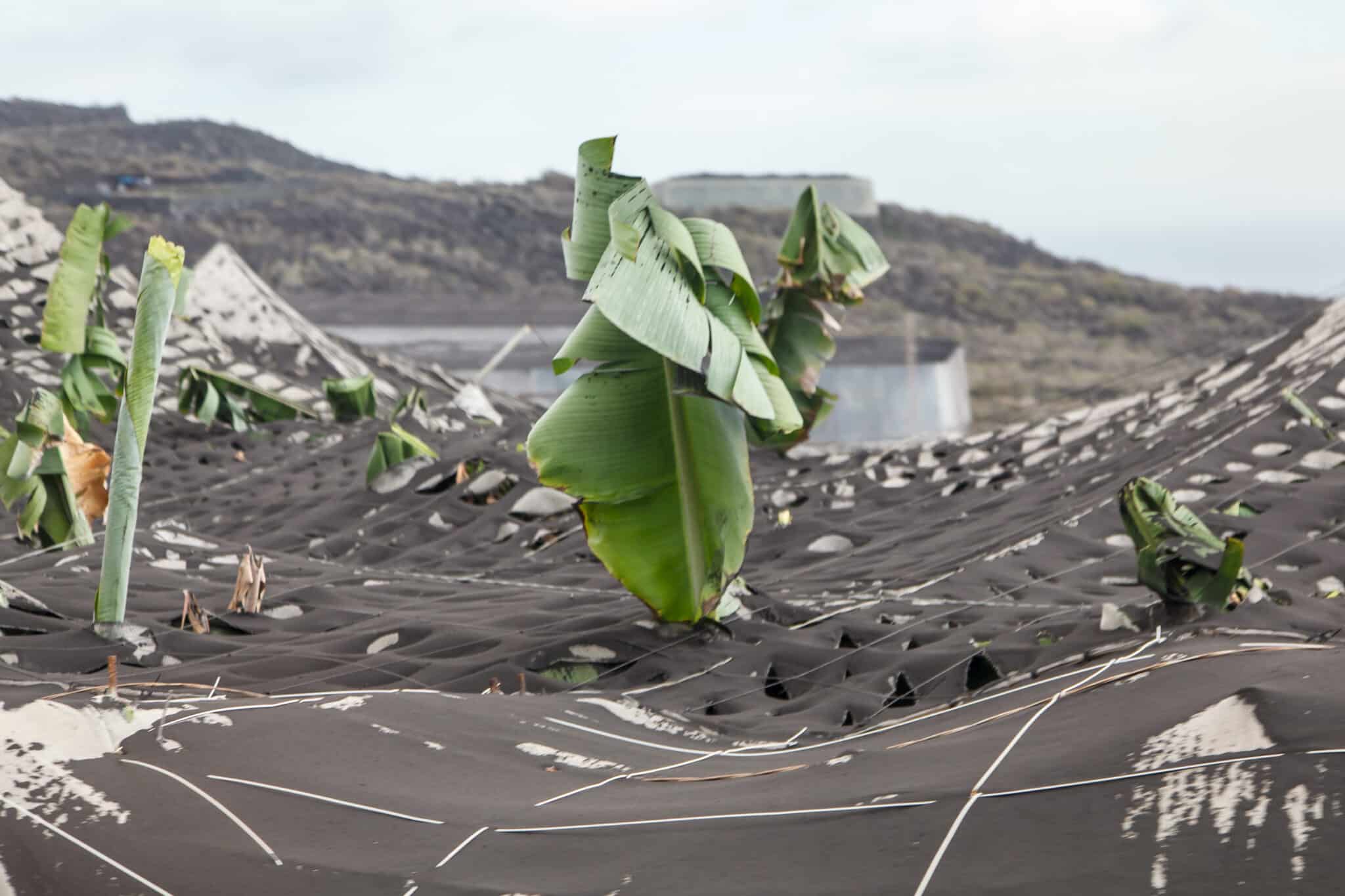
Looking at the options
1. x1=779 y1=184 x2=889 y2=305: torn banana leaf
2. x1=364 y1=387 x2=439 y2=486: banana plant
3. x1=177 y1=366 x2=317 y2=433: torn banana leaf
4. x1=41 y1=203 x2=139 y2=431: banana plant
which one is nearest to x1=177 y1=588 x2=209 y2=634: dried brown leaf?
x1=41 y1=203 x2=139 y2=431: banana plant

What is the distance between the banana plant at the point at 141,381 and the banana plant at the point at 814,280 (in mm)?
3168

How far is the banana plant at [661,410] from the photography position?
2.78m

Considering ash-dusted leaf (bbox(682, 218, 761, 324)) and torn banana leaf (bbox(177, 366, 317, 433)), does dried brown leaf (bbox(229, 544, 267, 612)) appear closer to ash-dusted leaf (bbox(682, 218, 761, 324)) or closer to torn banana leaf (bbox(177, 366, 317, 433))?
ash-dusted leaf (bbox(682, 218, 761, 324))

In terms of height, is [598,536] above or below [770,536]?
above

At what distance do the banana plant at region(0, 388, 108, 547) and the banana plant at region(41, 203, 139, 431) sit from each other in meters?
0.70

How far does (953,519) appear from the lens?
485cm

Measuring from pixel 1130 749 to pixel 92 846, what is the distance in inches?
44.7

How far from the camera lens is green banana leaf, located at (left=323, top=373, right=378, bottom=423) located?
8.15 meters

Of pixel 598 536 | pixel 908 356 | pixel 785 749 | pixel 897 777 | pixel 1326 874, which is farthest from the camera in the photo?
pixel 908 356

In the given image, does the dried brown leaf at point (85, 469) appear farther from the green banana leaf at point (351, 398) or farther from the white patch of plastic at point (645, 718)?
the green banana leaf at point (351, 398)

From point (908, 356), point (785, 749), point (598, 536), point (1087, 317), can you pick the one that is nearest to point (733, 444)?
point (598, 536)

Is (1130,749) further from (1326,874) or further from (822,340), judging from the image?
(822,340)

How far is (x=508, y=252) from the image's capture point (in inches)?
1076

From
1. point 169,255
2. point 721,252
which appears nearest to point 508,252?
point 721,252
